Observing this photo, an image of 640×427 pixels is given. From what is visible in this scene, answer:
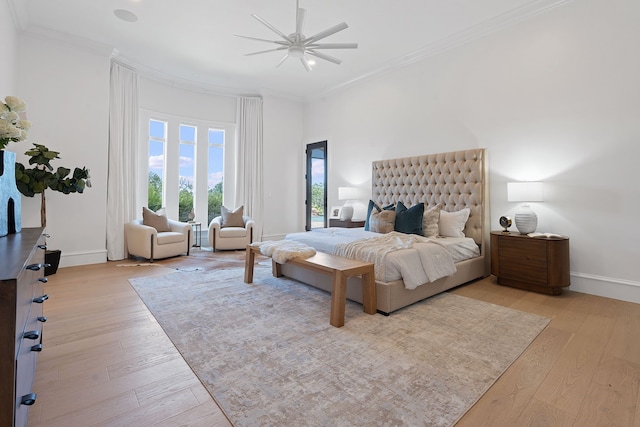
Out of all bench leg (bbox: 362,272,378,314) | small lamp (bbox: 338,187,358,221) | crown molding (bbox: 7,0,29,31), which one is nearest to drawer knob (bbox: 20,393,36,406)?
bench leg (bbox: 362,272,378,314)

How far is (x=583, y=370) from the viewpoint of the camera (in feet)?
6.27

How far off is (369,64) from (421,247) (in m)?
3.77

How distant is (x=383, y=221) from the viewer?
4207mm

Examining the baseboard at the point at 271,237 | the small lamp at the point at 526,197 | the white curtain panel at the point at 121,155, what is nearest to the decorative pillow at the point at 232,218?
the baseboard at the point at 271,237

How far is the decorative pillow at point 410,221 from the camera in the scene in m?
4.03

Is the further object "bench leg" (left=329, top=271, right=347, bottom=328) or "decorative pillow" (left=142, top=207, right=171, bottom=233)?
"decorative pillow" (left=142, top=207, right=171, bottom=233)

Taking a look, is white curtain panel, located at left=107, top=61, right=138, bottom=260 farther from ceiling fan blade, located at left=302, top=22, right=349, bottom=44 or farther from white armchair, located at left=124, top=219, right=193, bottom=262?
ceiling fan blade, located at left=302, top=22, right=349, bottom=44

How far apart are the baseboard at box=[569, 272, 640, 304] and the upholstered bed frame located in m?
0.98

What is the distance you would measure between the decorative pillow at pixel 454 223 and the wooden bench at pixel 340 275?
6.06 ft

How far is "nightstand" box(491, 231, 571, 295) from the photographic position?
129 inches

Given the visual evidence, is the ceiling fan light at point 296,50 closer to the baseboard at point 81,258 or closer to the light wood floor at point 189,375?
the light wood floor at point 189,375

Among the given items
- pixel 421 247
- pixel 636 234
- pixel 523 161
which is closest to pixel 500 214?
pixel 523 161

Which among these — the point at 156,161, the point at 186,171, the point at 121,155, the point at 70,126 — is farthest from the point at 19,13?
the point at 186,171

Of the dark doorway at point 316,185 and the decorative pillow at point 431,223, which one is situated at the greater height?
the dark doorway at point 316,185
